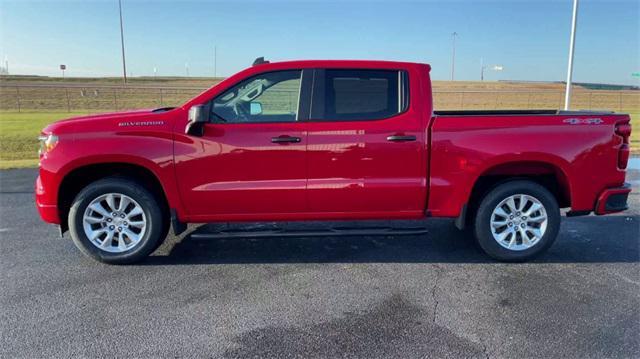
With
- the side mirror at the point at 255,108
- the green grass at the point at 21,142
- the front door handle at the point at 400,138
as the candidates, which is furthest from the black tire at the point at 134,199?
the green grass at the point at 21,142

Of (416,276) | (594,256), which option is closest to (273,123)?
(416,276)

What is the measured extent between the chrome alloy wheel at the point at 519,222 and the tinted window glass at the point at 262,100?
2.22 meters

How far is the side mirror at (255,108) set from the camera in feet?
14.1

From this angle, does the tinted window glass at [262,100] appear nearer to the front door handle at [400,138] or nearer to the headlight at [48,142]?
the front door handle at [400,138]

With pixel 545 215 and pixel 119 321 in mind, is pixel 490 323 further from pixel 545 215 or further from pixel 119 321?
pixel 119 321

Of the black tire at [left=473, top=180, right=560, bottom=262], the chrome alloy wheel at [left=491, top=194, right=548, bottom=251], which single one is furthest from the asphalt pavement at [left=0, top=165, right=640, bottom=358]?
the chrome alloy wheel at [left=491, top=194, right=548, bottom=251]

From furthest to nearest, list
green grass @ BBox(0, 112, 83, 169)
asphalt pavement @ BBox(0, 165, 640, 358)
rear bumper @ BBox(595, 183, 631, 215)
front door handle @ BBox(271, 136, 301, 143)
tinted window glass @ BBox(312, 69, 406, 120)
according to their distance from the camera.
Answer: green grass @ BBox(0, 112, 83, 169)
rear bumper @ BBox(595, 183, 631, 215)
tinted window glass @ BBox(312, 69, 406, 120)
front door handle @ BBox(271, 136, 301, 143)
asphalt pavement @ BBox(0, 165, 640, 358)

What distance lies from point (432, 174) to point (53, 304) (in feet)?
11.1

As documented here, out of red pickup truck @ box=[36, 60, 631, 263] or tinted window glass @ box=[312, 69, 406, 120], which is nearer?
red pickup truck @ box=[36, 60, 631, 263]

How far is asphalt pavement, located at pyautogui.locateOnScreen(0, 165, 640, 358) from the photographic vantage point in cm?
299

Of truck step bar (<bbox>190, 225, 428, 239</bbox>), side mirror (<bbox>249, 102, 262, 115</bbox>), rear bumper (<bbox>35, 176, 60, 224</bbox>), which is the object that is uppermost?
side mirror (<bbox>249, 102, 262, 115</bbox>)

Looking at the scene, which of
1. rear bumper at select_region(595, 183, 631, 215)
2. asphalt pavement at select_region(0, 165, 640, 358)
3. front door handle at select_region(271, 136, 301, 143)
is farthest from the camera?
rear bumper at select_region(595, 183, 631, 215)

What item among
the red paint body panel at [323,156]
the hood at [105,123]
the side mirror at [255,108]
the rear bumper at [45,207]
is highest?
the side mirror at [255,108]

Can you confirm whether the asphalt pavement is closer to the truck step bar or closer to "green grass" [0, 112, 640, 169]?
the truck step bar
